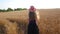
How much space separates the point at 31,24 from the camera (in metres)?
7.96

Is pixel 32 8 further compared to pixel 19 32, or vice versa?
pixel 19 32

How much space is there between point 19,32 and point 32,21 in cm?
476

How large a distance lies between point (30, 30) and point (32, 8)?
716mm

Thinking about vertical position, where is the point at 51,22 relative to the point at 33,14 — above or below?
below

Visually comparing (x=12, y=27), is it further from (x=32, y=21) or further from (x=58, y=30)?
(x=32, y=21)

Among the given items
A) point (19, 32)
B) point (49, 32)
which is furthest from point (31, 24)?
point (19, 32)

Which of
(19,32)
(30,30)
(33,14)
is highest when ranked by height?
(33,14)

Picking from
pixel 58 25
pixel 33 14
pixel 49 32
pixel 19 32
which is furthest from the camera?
pixel 19 32

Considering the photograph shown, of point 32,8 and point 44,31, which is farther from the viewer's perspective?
point 44,31

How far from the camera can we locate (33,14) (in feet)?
25.7

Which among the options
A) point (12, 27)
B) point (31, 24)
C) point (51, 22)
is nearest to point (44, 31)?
point (51, 22)

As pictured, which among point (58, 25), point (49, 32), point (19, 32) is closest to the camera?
point (49, 32)

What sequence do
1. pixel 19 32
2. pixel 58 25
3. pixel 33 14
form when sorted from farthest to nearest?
pixel 19 32 → pixel 58 25 → pixel 33 14

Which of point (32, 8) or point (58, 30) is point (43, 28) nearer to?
point (58, 30)
